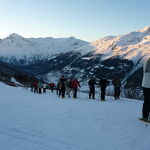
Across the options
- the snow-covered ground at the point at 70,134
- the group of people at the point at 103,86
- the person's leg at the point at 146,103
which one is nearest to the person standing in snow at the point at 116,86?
the group of people at the point at 103,86

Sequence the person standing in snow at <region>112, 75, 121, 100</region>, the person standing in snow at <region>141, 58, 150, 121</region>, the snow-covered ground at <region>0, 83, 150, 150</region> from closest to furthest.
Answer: the snow-covered ground at <region>0, 83, 150, 150</region>
the person standing in snow at <region>141, 58, 150, 121</region>
the person standing in snow at <region>112, 75, 121, 100</region>

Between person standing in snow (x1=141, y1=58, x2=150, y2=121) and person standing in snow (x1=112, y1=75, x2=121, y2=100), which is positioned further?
person standing in snow (x1=112, y1=75, x2=121, y2=100)

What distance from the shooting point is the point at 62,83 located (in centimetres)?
1933

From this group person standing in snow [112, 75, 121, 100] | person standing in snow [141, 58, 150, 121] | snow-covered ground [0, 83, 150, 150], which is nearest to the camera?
snow-covered ground [0, 83, 150, 150]

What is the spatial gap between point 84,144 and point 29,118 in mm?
2447

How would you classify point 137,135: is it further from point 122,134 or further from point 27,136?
point 27,136

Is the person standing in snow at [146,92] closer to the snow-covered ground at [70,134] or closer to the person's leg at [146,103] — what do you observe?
the person's leg at [146,103]

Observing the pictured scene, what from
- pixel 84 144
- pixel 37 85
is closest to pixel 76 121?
pixel 84 144

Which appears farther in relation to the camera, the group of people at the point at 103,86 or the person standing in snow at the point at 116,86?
the person standing in snow at the point at 116,86

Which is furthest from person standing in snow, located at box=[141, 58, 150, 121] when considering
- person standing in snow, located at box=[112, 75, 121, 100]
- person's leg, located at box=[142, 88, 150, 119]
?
person standing in snow, located at box=[112, 75, 121, 100]

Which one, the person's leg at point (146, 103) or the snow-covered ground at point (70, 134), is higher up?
the person's leg at point (146, 103)

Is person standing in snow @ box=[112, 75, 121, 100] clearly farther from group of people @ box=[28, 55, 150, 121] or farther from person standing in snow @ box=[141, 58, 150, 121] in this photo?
person standing in snow @ box=[141, 58, 150, 121]

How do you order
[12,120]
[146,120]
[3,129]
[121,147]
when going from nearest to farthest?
[121,147] < [3,129] < [12,120] < [146,120]

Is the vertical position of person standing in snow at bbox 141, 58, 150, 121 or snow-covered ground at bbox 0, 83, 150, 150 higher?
person standing in snow at bbox 141, 58, 150, 121
